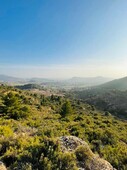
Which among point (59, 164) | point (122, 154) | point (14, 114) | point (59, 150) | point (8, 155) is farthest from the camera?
point (14, 114)

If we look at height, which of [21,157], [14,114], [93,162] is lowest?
[14,114]

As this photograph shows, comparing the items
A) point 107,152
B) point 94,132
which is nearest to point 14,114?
point 94,132

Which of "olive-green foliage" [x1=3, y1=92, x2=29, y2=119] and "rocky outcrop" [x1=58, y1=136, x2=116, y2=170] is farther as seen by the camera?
"olive-green foliage" [x1=3, y1=92, x2=29, y2=119]

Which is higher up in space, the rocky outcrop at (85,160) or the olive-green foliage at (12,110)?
the rocky outcrop at (85,160)

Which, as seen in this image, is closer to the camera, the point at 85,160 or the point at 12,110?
the point at 85,160

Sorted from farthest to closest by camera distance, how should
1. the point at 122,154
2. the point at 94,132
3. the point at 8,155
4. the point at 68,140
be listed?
the point at 94,132 < the point at 122,154 < the point at 68,140 < the point at 8,155

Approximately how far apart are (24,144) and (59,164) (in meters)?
2.07

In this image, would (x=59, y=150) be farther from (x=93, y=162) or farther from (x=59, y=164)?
(x=93, y=162)

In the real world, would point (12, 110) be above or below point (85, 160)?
below

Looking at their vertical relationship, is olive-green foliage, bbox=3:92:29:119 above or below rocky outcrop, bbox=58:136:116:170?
below

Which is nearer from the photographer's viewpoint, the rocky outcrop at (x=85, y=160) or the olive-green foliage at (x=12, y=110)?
the rocky outcrop at (x=85, y=160)

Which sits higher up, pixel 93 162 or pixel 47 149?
pixel 47 149

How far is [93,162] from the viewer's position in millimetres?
7277

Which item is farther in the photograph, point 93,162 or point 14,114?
point 14,114
